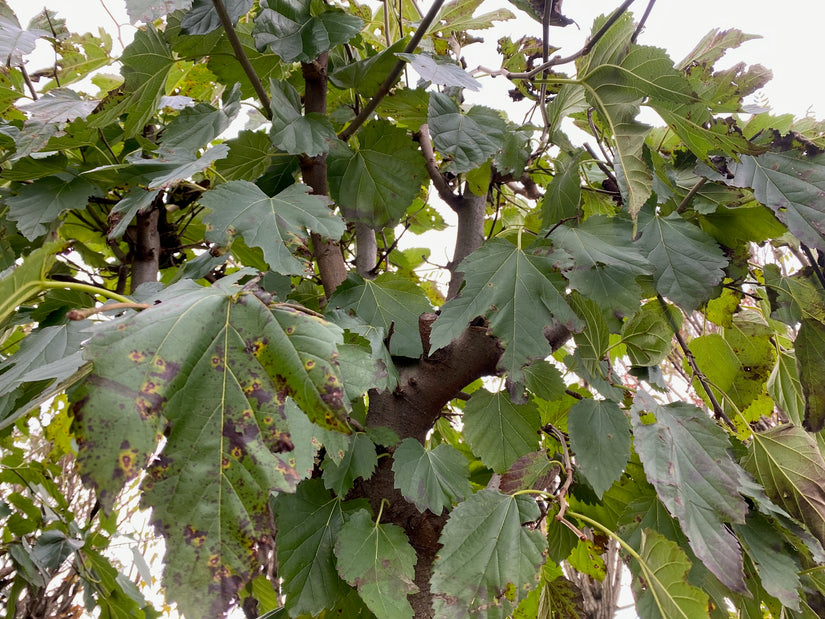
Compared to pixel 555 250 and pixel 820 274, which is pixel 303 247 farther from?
pixel 820 274

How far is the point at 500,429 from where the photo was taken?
659 millimetres

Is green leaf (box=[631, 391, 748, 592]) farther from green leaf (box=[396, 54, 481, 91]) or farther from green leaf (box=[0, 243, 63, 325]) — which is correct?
green leaf (box=[0, 243, 63, 325])

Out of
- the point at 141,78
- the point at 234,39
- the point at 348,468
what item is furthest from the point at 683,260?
the point at 141,78

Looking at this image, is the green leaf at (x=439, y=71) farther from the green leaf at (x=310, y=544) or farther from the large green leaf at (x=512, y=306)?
the green leaf at (x=310, y=544)

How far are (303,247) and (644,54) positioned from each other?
1.29ft

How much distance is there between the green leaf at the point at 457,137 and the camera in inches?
22.8

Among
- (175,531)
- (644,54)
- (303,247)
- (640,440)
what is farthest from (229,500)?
(644,54)

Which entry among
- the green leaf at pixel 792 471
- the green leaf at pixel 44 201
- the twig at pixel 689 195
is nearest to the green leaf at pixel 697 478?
the green leaf at pixel 792 471

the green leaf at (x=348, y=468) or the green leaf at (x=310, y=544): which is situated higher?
the green leaf at (x=348, y=468)

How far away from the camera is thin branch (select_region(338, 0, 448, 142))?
0.53 m

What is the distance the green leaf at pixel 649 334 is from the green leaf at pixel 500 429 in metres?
0.14

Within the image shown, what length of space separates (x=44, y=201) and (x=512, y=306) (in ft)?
1.88

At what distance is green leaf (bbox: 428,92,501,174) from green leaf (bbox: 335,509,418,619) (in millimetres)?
391

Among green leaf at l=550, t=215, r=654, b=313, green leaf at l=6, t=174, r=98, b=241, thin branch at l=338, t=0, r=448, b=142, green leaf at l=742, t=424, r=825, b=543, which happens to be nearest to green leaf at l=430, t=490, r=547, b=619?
green leaf at l=550, t=215, r=654, b=313
